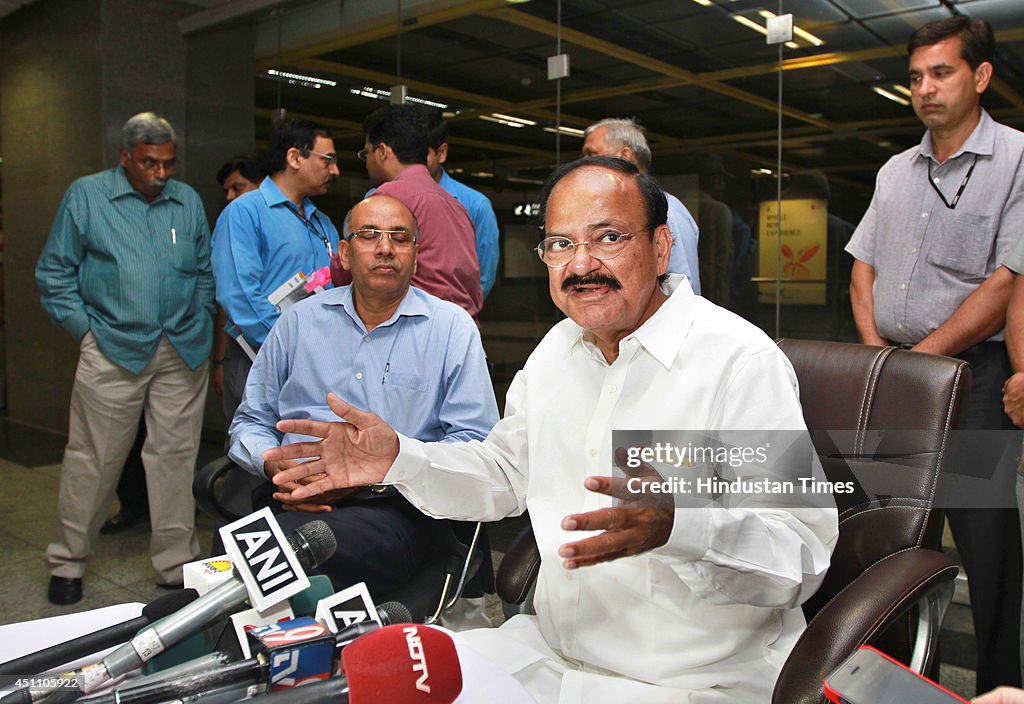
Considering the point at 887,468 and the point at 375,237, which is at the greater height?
the point at 375,237

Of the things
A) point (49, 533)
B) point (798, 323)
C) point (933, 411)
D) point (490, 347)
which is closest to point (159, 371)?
point (49, 533)

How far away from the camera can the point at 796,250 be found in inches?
135

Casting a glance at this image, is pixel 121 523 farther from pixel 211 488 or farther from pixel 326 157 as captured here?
pixel 211 488

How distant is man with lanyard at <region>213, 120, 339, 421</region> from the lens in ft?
10.5

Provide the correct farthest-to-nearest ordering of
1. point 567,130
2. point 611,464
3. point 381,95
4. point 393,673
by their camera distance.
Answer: point 381,95
point 567,130
point 611,464
point 393,673

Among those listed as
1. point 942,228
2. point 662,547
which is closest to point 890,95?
point 942,228

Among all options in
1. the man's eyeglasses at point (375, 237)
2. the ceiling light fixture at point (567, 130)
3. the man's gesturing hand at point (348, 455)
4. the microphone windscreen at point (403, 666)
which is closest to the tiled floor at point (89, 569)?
the man's gesturing hand at point (348, 455)

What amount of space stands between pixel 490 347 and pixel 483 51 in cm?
153

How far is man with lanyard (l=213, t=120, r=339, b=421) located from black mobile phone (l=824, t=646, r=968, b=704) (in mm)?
2574

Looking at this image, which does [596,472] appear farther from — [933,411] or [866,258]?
[866,258]

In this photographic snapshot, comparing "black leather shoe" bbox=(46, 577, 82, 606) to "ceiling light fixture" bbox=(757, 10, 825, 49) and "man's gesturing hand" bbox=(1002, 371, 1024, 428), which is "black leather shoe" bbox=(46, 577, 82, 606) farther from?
"ceiling light fixture" bbox=(757, 10, 825, 49)

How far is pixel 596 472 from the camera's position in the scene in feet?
5.16

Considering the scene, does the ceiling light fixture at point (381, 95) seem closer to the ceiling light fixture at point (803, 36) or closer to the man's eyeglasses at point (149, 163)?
the man's eyeglasses at point (149, 163)

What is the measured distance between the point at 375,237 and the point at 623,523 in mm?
1496
